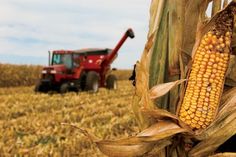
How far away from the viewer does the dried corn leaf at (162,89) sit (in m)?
1.86

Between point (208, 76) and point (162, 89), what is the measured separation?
0.18m

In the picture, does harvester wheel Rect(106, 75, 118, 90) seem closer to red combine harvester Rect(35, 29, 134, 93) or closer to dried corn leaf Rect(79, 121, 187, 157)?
red combine harvester Rect(35, 29, 134, 93)

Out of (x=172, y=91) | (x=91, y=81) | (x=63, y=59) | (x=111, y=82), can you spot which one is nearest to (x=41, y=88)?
(x=63, y=59)

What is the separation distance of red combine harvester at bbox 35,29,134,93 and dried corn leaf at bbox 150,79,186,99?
17.1 metres

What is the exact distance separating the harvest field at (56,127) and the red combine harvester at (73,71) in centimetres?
288

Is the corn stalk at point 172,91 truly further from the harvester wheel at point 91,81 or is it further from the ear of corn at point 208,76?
the harvester wheel at point 91,81

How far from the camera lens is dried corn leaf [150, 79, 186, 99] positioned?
6.10ft

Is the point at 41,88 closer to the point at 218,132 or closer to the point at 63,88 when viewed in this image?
the point at 63,88

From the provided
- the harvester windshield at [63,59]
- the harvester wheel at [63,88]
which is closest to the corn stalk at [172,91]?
the harvester wheel at [63,88]

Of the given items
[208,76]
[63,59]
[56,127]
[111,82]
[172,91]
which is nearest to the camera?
[208,76]

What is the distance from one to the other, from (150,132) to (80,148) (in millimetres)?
5963

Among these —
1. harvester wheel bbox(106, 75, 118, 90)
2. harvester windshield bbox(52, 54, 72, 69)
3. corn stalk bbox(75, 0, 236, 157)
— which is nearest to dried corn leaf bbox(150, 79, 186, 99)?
corn stalk bbox(75, 0, 236, 157)

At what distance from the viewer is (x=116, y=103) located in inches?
601

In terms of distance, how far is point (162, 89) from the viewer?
6.13 ft
